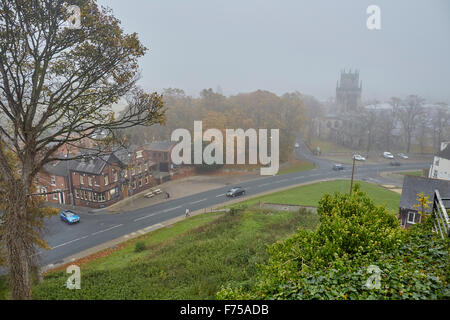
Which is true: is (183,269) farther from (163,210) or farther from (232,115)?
(232,115)

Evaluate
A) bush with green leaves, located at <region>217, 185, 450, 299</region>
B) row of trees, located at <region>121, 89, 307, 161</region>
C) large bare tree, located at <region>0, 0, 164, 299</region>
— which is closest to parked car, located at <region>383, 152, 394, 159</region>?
row of trees, located at <region>121, 89, 307, 161</region>

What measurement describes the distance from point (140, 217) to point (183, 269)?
2057 centimetres

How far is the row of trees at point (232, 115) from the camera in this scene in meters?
54.9

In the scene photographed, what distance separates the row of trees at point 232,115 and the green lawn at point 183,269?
32.3 metres

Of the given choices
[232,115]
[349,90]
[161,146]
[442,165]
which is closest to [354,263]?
[442,165]

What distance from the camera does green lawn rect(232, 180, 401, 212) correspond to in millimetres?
35312

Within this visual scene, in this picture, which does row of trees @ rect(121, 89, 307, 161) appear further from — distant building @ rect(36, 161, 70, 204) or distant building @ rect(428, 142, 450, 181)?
distant building @ rect(428, 142, 450, 181)

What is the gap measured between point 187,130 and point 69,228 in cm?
2893

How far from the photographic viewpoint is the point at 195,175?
5422 centimetres

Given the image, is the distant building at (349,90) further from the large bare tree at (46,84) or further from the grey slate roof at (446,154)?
the large bare tree at (46,84)

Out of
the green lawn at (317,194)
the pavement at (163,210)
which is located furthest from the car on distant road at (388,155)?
the green lawn at (317,194)

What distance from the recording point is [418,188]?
25.8 m
